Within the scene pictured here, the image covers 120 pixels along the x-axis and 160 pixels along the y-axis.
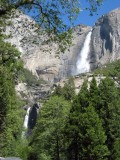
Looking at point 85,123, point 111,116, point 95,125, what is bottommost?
point 95,125

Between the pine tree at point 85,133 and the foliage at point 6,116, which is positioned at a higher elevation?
the foliage at point 6,116

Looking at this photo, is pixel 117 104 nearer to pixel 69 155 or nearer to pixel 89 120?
pixel 89 120

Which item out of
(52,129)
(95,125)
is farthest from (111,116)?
(52,129)

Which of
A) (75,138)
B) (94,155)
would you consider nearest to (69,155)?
(75,138)

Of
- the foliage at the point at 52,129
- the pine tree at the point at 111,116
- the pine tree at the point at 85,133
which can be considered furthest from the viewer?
the foliage at the point at 52,129

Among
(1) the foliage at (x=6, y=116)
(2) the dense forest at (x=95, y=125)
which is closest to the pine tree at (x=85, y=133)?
(2) the dense forest at (x=95, y=125)

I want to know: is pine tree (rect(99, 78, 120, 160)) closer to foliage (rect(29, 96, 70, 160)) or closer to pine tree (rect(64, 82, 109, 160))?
pine tree (rect(64, 82, 109, 160))

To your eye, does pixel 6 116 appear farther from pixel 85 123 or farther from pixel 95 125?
pixel 95 125

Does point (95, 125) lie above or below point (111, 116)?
below

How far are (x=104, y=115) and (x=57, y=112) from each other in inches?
552

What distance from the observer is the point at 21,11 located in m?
16.4

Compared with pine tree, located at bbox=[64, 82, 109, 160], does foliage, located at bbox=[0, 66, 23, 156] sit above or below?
above

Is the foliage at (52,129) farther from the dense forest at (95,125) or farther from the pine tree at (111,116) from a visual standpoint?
the pine tree at (111,116)

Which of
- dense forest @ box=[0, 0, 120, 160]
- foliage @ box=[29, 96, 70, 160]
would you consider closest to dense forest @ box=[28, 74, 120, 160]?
dense forest @ box=[0, 0, 120, 160]
